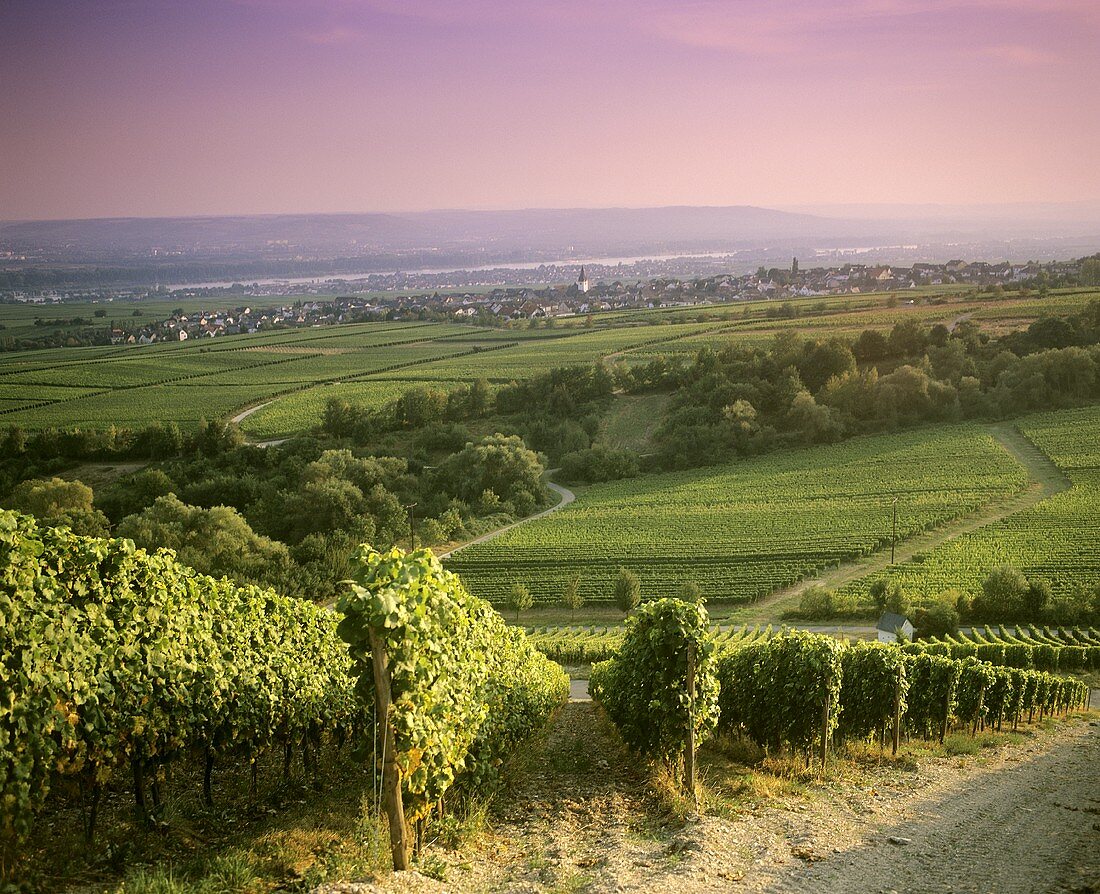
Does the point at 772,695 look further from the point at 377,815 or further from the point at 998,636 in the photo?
the point at 998,636

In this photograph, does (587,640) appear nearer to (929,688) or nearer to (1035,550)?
(929,688)

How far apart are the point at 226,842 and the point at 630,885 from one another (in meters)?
4.76

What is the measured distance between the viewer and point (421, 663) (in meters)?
9.10

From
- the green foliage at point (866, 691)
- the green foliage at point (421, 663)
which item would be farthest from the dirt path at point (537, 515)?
the green foliage at point (421, 663)

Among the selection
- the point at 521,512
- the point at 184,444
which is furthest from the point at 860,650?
the point at 184,444

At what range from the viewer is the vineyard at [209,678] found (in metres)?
8.72

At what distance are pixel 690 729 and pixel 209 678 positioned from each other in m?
7.19

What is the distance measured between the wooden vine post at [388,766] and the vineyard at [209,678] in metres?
0.03

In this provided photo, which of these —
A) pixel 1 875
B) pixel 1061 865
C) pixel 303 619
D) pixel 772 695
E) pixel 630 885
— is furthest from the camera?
pixel 772 695

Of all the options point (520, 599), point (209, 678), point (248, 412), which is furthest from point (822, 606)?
point (248, 412)

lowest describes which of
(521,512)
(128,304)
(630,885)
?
(521,512)

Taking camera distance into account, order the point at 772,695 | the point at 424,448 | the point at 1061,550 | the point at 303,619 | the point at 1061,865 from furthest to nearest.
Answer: the point at 424,448
the point at 1061,550
the point at 772,695
the point at 303,619
the point at 1061,865

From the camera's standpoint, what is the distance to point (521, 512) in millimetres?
62719

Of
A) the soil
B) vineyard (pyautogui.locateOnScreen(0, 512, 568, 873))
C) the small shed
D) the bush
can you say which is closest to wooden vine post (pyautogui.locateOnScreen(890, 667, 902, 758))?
the soil
